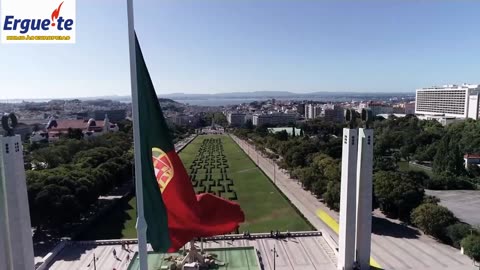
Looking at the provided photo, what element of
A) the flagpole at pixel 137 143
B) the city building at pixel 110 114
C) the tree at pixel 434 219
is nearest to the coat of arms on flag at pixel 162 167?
the flagpole at pixel 137 143

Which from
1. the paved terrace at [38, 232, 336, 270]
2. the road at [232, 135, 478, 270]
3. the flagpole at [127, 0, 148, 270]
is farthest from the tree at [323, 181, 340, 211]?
the flagpole at [127, 0, 148, 270]

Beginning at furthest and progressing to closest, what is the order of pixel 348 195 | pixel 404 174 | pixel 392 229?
1. pixel 404 174
2. pixel 392 229
3. pixel 348 195

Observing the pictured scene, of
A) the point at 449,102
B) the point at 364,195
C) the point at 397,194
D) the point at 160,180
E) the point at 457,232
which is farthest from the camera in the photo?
the point at 449,102

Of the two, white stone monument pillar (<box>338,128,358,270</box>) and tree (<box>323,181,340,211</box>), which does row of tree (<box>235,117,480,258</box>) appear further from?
white stone monument pillar (<box>338,128,358,270</box>)

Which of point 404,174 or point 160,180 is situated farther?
point 404,174

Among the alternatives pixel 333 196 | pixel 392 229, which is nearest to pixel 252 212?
pixel 333 196

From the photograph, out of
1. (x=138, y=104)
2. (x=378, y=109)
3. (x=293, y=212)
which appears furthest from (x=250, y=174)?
(x=378, y=109)

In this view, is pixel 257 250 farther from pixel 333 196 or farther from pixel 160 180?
pixel 160 180
